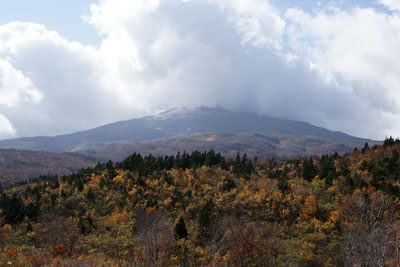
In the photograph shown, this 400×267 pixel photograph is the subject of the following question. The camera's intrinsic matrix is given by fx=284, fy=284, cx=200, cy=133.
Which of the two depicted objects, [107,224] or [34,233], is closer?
[34,233]

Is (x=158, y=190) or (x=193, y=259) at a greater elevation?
(x=158, y=190)

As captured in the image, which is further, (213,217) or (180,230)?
(213,217)

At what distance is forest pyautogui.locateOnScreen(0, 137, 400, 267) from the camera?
127 ft

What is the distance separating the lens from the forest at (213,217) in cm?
3869

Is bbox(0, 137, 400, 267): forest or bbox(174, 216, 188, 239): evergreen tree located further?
bbox(174, 216, 188, 239): evergreen tree

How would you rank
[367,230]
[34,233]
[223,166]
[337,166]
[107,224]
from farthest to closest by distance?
[223,166], [337,166], [107,224], [34,233], [367,230]

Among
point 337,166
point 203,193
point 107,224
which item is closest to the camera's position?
point 107,224

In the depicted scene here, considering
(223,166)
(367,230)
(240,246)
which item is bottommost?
(240,246)

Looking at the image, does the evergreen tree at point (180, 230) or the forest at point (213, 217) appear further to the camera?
the evergreen tree at point (180, 230)

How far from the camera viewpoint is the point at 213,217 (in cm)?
5472

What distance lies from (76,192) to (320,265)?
54.4 metres

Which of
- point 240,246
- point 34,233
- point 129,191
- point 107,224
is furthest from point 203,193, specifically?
point 34,233

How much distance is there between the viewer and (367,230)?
38.4m

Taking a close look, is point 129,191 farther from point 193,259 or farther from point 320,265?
point 320,265
